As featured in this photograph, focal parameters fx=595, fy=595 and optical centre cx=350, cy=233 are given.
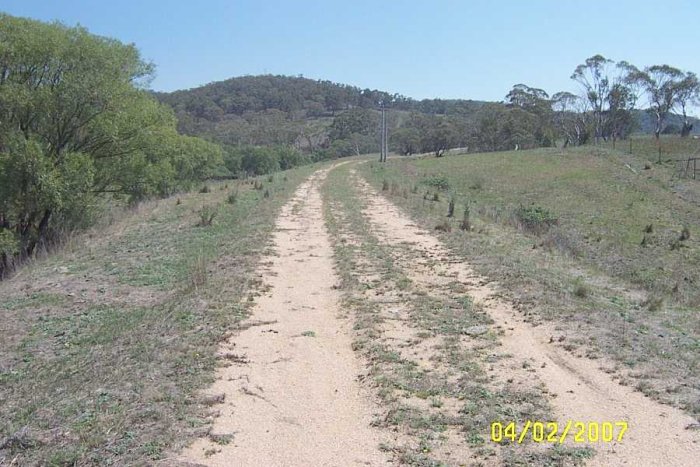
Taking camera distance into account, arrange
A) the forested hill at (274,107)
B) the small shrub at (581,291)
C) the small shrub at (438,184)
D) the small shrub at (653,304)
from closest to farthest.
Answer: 1. the small shrub at (653,304)
2. the small shrub at (581,291)
3. the small shrub at (438,184)
4. the forested hill at (274,107)

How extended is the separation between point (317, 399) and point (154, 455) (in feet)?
4.85

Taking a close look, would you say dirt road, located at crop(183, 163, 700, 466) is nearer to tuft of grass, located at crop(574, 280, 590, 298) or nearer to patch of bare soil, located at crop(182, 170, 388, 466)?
patch of bare soil, located at crop(182, 170, 388, 466)

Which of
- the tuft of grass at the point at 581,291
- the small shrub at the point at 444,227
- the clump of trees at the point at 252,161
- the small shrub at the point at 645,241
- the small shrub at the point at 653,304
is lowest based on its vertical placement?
the small shrub at the point at 645,241

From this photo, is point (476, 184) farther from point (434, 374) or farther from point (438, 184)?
point (434, 374)

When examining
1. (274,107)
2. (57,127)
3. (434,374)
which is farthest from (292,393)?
(274,107)

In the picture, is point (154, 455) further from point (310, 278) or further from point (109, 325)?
point (310, 278)

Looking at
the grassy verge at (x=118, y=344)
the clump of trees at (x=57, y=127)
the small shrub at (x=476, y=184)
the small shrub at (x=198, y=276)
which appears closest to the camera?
the grassy verge at (x=118, y=344)

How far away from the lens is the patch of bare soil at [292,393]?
4293mm

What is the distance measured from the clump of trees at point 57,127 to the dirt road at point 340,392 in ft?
41.7

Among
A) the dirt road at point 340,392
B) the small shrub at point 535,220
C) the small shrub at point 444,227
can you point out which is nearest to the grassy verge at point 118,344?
the dirt road at point 340,392

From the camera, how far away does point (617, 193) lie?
30469mm

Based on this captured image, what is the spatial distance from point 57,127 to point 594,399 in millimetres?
20090

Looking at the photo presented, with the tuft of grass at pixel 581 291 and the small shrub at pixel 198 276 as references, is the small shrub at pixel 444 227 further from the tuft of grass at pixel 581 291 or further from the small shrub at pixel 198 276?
the small shrub at pixel 198 276

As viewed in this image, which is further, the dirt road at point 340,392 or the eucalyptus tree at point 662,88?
the eucalyptus tree at point 662,88
